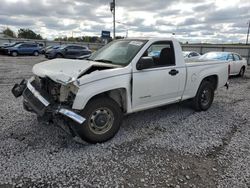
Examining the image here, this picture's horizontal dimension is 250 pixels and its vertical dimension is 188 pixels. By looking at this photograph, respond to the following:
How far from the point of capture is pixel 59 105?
11.5 feet

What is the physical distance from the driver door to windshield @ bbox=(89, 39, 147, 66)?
0.83 feet

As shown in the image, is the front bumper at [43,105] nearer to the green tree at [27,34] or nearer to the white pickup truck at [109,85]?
the white pickup truck at [109,85]

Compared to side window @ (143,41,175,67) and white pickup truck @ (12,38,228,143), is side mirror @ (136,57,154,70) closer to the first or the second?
white pickup truck @ (12,38,228,143)

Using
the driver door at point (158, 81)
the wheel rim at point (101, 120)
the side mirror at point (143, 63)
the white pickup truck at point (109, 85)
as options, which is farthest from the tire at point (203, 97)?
the wheel rim at point (101, 120)

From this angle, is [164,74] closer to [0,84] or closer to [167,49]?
[167,49]

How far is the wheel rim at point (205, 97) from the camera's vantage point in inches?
228

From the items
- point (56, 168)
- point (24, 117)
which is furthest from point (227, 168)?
point (24, 117)

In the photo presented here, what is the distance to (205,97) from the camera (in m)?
5.89

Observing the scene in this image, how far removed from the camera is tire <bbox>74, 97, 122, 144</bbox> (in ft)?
11.8

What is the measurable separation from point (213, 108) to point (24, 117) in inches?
195

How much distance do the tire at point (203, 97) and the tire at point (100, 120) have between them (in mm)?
2611

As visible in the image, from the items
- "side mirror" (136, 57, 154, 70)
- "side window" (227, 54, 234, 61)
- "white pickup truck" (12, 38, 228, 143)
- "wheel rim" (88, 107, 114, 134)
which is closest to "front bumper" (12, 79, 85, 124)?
"white pickup truck" (12, 38, 228, 143)

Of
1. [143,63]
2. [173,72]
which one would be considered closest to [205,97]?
[173,72]

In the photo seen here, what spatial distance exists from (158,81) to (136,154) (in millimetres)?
1578
